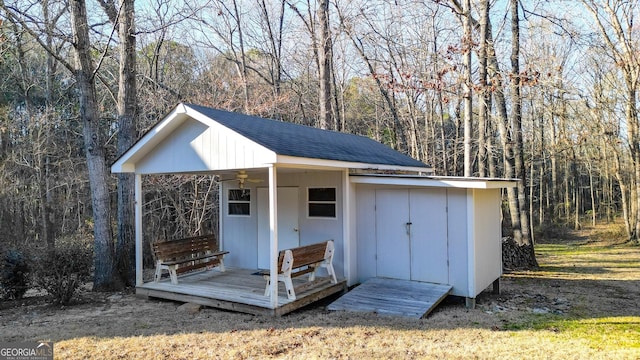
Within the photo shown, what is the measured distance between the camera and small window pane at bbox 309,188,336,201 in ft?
26.0

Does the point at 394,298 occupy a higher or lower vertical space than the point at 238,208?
lower

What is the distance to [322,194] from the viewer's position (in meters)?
8.08

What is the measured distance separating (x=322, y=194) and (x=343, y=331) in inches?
A: 130

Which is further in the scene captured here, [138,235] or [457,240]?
[138,235]

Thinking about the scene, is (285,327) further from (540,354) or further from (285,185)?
(285,185)

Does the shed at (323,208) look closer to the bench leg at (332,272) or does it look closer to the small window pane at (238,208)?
the bench leg at (332,272)

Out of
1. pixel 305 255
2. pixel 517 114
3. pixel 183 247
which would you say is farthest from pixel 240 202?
pixel 517 114

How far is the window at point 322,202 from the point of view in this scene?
7.93 m

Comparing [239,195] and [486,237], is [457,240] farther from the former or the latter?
[239,195]

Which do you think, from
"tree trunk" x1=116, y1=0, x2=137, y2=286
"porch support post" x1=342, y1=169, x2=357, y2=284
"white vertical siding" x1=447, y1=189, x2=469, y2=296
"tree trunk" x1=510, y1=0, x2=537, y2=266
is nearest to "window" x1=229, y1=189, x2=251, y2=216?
"tree trunk" x1=116, y1=0, x2=137, y2=286

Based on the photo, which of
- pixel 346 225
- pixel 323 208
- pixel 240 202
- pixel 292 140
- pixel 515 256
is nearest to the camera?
pixel 292 140

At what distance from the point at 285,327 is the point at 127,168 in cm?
419

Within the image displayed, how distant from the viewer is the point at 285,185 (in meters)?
8.61

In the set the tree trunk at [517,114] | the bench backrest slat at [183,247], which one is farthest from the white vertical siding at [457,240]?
the tree trunk at [517,114]
